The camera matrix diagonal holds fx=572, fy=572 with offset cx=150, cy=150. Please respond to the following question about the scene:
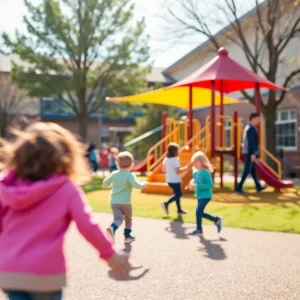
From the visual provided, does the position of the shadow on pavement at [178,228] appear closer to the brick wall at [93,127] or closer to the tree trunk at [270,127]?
the tree trunk at [270,127]

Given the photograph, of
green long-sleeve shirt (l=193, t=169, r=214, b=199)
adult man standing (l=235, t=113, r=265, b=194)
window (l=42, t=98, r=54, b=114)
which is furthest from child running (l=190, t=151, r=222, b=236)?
window (l=42, t=98, r=54, b=114)

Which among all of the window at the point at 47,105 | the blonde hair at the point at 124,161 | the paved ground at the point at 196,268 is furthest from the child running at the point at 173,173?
the window at the point at 47,105

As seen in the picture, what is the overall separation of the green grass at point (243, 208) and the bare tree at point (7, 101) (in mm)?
21684

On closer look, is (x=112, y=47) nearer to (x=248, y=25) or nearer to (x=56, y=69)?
(x=56, y=69)

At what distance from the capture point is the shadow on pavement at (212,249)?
22.5ft

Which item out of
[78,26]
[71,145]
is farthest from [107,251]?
[78,26]

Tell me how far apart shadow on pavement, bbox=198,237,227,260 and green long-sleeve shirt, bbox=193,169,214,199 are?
2.33 ft

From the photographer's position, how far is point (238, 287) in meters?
5.30

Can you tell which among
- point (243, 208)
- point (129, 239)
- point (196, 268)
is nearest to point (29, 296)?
point (196, 268)

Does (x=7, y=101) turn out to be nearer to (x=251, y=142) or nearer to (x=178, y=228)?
(x=251, y=142)

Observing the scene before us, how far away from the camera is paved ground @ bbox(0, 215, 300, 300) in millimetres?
5082

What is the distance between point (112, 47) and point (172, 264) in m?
25.7

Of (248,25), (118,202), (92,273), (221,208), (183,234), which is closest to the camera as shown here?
(92,273)

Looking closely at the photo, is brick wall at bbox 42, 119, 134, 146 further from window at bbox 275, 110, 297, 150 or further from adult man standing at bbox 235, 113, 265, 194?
adult man standing at bbox 235, 113, 265, 194
